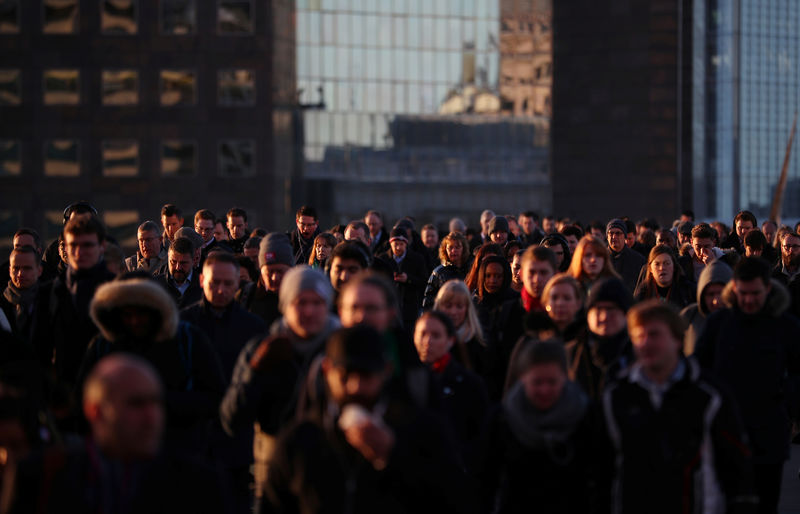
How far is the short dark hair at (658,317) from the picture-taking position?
6.01m

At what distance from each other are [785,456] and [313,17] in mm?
47475

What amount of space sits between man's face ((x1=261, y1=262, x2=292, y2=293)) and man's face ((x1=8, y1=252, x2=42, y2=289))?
6.39 ft

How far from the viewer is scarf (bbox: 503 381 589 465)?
5.65 meters

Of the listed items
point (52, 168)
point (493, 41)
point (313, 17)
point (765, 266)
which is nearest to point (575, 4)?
point (493, 41)

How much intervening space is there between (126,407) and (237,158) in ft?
150

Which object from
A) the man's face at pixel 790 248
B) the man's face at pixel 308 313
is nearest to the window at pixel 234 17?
the man's face at pixel 790 248

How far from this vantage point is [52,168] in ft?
161

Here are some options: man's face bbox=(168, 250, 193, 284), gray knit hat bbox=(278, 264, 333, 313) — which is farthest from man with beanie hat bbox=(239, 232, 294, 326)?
gray knit hat bbox=(278, 264, 333, 313)

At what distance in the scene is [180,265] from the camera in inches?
461

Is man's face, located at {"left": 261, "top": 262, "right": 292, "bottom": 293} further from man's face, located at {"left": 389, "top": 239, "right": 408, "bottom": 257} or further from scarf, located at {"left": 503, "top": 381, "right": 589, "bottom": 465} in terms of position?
man's face, located at {"left": 389, "top": 239, "right": 408, "bottom": 257}

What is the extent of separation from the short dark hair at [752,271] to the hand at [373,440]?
3655 mm

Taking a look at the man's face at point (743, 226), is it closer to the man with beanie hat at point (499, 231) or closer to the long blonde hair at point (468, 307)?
the man with beanie hat at point (499, 231)

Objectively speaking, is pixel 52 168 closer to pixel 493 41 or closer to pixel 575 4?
pixel 493 41

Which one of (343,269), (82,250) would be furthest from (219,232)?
(82,250)
